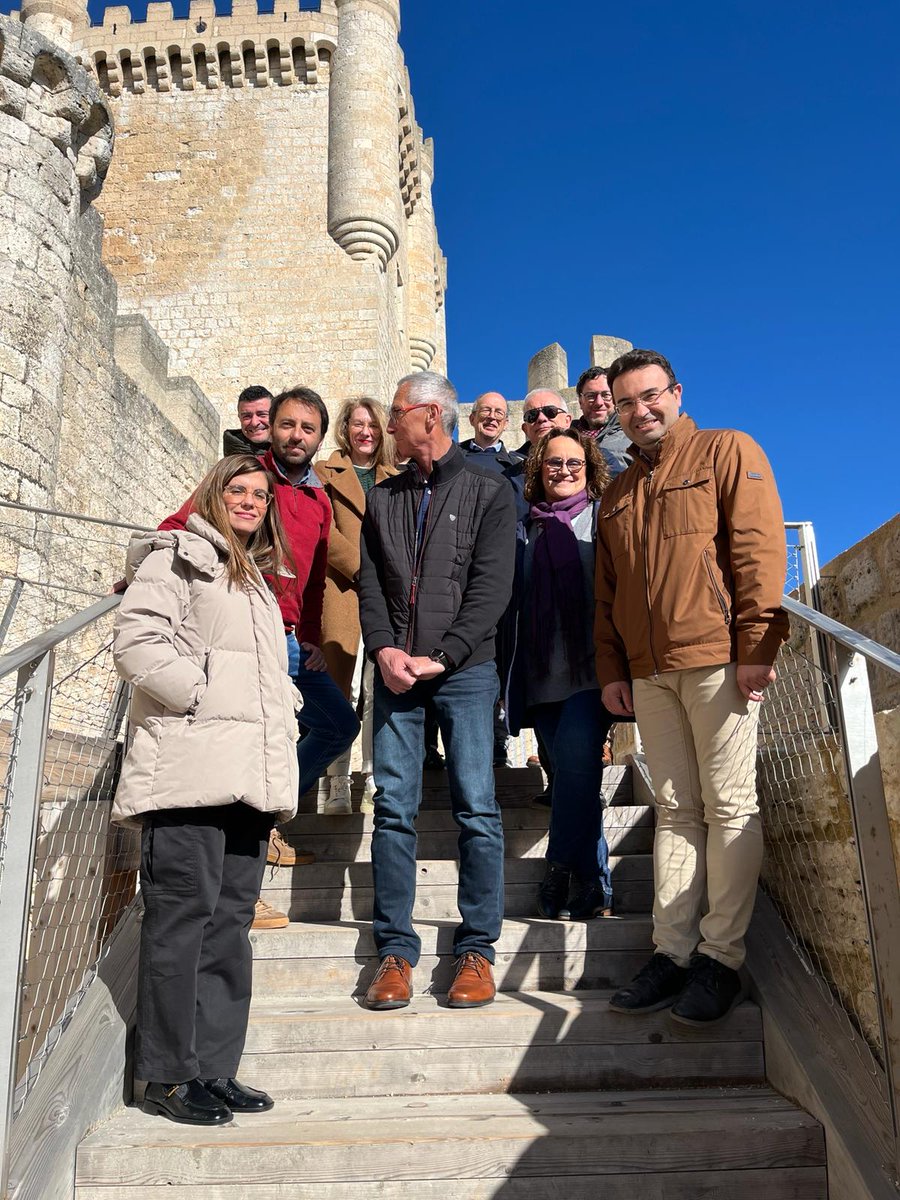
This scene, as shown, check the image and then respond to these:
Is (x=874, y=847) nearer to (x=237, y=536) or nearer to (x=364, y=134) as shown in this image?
(x=237, y=536)

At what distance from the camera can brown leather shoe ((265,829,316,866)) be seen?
3650 millimetres

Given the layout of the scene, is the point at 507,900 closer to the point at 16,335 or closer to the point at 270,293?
the point at 16,335

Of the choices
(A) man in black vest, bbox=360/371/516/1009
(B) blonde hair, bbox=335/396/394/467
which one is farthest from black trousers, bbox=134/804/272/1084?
(B) blonde hair, bbox=335/396/394/467

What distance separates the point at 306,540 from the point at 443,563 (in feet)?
2.38

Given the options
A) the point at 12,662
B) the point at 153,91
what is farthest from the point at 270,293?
the point at 12,662

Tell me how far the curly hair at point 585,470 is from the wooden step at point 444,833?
1262mm

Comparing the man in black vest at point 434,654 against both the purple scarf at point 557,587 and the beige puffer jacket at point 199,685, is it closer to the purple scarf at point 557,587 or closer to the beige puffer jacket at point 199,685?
the purple scarf at point 557,587

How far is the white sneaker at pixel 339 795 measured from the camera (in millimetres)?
5715

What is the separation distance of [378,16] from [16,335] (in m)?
11.3

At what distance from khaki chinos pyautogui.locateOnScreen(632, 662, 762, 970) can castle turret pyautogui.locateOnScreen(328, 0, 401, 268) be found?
1251 centimetres

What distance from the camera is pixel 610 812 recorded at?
12.7 feet

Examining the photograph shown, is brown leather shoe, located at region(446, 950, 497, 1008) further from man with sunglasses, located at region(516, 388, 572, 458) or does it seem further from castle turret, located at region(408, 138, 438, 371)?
castle turret, located at region(408, 138, 438, 371)

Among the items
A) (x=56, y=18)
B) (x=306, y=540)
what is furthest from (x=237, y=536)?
(x=56, y=18)

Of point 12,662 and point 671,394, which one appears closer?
point 12,662
